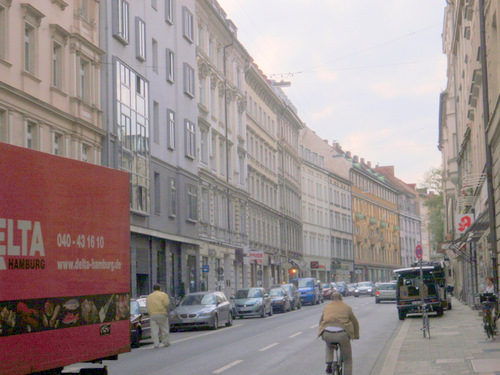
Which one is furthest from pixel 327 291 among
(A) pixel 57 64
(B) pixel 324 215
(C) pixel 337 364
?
(C) pixel 337 364

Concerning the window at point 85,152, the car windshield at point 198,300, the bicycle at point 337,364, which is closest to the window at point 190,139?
the window at point 85,152

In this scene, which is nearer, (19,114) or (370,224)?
(19,114)

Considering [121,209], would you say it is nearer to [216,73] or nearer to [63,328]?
[63,328]

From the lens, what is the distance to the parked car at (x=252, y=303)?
41156mm

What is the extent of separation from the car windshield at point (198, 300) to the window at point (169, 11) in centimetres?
1721

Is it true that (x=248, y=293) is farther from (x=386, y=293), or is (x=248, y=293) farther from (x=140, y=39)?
(x=386, y=293)

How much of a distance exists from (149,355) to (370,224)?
106 metres

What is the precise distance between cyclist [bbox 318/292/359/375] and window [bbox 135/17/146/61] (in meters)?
27.2

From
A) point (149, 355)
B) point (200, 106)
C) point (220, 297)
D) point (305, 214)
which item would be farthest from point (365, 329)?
point (305, 214)

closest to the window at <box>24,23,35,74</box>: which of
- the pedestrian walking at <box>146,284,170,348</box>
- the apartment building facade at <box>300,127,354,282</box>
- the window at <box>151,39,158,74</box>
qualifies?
the pedestrian walking at <box>146,284,170,348</box>

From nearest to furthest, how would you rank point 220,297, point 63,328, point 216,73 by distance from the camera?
1. point 63,328
2. point 220,297
3. point 216,73

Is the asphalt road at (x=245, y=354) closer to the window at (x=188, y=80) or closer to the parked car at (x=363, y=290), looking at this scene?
the window at (x=188, y=80)

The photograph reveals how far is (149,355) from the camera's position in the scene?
20906 mm

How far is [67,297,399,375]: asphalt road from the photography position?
16.9 metres
